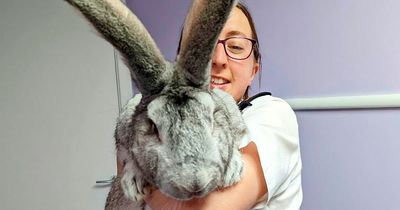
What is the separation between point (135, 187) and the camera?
2.42 ft

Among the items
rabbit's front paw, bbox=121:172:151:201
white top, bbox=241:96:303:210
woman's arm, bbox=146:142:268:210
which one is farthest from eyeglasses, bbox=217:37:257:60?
rabbit's front paw, bbox=121:172:151:201

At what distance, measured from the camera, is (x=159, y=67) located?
0.67 m

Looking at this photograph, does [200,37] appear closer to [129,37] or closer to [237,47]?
[129,37]

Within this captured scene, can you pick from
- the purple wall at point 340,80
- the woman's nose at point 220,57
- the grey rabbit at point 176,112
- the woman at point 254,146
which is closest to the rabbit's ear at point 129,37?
the grey rabbit at point 176,112

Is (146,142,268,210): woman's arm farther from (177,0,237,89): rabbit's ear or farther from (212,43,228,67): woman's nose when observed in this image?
(212,43,228,67): woman's nose

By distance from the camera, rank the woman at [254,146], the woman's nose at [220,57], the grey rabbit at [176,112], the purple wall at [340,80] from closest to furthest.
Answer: the grey rabbit at [176,112] < the woman at [254,146] < the woman's nose at [220,57] < the purple wall at [340,80]

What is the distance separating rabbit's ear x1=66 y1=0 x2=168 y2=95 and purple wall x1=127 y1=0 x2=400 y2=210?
82 cm

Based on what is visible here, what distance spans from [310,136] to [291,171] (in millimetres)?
601

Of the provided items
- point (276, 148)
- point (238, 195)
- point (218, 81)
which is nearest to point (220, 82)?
point (218, 81)

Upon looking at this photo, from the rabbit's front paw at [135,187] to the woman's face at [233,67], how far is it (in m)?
0.39

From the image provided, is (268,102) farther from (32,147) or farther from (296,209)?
(32,147)

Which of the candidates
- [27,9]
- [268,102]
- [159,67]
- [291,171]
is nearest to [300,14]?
[268,102]

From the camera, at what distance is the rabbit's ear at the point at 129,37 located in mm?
603

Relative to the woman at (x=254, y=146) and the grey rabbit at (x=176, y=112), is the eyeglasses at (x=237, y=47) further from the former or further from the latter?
the grey rabbit at (x=176, y=112)
